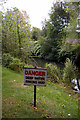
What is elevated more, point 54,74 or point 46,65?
point 46,65

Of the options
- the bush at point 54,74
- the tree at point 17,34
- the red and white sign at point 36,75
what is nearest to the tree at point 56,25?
the tree at point 17,34

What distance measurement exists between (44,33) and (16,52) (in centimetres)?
687

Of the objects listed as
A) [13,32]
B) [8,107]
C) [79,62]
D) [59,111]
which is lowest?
[59,111]

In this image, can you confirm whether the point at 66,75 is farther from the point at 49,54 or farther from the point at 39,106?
the point at 49,54

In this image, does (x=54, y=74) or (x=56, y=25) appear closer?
(x=54, y=74)

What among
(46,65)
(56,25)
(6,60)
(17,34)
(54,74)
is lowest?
(54,74)

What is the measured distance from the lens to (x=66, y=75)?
174 inches

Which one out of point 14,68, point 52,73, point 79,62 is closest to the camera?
point 52,73

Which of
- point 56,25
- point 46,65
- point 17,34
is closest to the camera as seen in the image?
point 46,65

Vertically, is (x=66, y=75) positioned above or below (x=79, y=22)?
below

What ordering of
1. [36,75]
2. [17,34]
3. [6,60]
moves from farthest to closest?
[17,34] → [6,60] → [36,75]

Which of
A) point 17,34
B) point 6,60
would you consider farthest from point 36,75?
point 17,34

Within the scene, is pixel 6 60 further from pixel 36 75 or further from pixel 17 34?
pixel 36 75

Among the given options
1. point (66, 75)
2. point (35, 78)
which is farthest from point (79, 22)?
point (35, 78)
